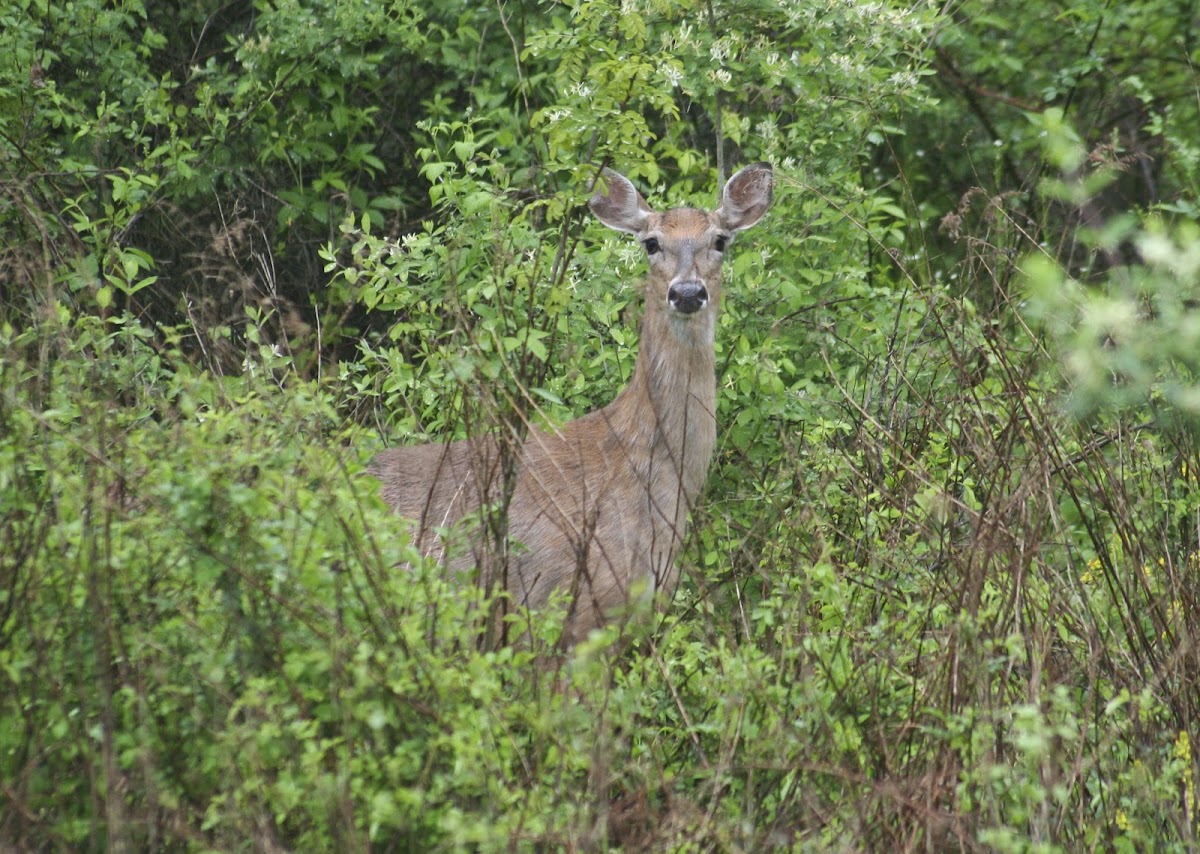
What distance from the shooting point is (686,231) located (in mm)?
6598

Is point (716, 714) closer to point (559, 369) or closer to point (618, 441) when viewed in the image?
point (618, 441)

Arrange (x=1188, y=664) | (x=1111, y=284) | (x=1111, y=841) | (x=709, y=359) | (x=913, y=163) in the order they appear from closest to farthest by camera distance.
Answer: (x=1111, y=841)
(x=1188, y=664)
(x=709, y=359)
(x=1111, y=284)
(x=913, y=163)

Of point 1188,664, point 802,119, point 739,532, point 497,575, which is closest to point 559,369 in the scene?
point 739,532

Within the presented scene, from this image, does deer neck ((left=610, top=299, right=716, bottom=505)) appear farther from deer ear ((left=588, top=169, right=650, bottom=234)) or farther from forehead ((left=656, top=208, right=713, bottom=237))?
deer ear ((left=588, top=169, right=650, bottom=234))

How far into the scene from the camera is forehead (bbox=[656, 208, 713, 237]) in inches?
260

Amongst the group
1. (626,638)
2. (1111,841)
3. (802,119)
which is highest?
(802,119)

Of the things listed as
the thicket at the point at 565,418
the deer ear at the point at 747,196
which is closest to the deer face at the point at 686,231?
the deer ear at the point at 747,196

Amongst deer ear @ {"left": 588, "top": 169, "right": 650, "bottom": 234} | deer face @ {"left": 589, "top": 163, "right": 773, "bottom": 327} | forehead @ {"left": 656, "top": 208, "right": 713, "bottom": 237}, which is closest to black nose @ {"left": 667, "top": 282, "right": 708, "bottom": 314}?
deer face @ {"left": 589, "top": 163, "right": 773, "bottom": 327}

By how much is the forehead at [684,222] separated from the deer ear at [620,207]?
0.50ft

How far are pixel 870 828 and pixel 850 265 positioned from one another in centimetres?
378

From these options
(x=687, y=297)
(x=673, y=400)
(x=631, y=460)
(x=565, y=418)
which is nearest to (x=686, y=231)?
(x=687, y=297)

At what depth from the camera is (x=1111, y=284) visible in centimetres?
697

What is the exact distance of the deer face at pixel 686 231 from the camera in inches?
247

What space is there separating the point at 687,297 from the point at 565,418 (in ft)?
2.24
